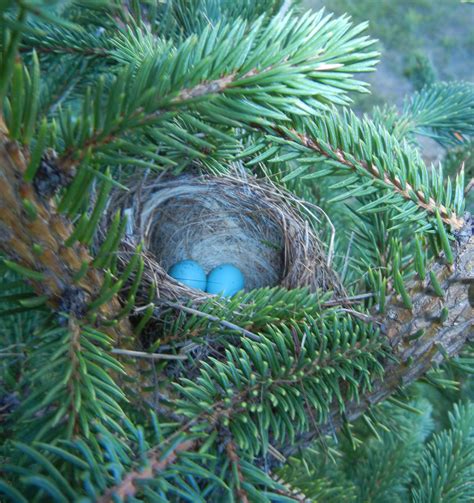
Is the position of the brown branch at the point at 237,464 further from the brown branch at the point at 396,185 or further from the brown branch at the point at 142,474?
the brown branch at the point at 396,185

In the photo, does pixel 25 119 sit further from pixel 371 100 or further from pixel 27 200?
pixel 371 100

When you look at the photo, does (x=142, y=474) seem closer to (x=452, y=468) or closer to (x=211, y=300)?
(x=211, y=300)

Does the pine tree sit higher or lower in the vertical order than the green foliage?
higher

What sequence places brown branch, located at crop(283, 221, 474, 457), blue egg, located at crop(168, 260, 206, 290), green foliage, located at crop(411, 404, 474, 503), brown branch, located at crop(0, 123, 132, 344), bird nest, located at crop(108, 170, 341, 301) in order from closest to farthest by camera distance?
brown branch, located at crop(0, 123, 132, 344) → brown branch, located at crop(283, 221, 474, 457) → green foliage, located at crop(411, 404, 474, 503) → bird nest, located at crop(108, 170, 341, 301) → blue egg, located at crop(168, 260, 206, 290)

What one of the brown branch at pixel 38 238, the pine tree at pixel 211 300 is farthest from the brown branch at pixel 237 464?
the brown branch at pixel 38 238

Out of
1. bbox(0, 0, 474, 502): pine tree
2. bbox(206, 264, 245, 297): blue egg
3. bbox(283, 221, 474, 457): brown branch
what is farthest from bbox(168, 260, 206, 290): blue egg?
bbox(283, 221, 474, 457): brown branch

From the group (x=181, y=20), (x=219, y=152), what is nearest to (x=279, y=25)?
(x=219, y=152)

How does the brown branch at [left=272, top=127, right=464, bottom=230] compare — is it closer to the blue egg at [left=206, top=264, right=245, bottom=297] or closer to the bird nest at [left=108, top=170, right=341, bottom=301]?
the bird nest at [left=108, top=170, right=341, bottom=301]
